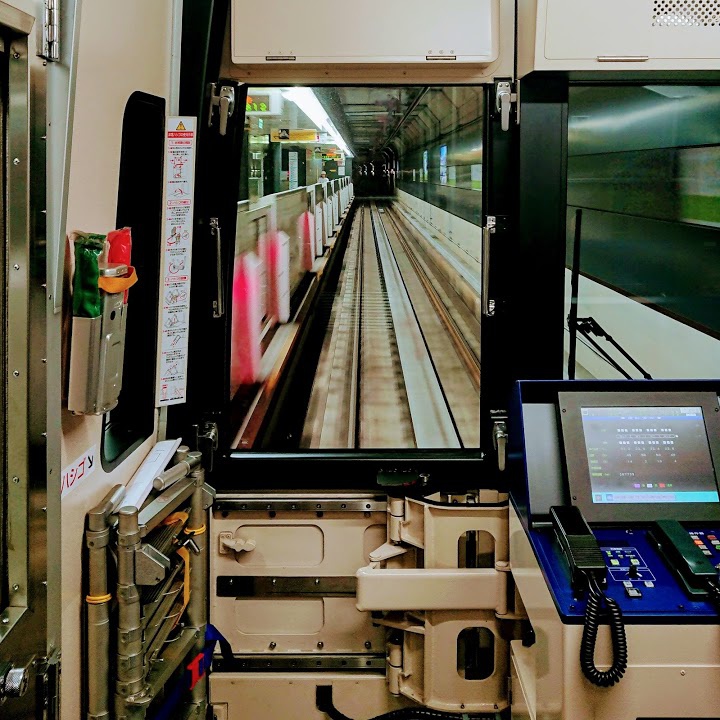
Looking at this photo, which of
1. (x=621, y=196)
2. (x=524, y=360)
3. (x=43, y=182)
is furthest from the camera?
(x=621, y=196)

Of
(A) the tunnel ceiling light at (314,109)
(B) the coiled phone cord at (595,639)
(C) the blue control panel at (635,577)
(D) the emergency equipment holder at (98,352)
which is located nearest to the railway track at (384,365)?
(A) the tunnel ceiling light at (314,109)

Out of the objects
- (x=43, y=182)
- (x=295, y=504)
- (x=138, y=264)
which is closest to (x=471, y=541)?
(x=295, y=504)

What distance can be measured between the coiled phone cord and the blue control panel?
39mm

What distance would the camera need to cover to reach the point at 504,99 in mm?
2984

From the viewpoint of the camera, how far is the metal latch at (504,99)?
2.98 m

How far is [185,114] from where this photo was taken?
118 inches

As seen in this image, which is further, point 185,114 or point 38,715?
point 185,114

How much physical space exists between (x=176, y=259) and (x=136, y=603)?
1196mm

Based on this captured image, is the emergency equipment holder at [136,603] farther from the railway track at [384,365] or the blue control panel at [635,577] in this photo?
the railway track at [384,365]

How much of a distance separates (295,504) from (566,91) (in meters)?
1.80

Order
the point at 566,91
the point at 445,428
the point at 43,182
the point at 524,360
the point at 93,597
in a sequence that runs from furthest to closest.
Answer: the point at 445,428
the point at 524,360
the point at 566,91
the point at 93,597
the point at 43,182

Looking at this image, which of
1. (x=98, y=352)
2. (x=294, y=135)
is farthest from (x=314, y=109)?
(x=98, y=352)

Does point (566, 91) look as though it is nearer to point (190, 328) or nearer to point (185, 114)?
point (185, 114)

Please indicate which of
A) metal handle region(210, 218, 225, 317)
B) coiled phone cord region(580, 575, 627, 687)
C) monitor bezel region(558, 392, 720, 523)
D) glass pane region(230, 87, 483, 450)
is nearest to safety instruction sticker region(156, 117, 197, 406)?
metal handle region(210, 218, 225, 317)
